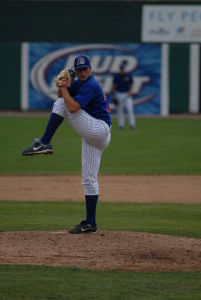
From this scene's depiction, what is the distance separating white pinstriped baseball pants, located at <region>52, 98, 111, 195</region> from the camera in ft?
27.1

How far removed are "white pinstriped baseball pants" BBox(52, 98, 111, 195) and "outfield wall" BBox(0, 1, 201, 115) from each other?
2073 centimetres

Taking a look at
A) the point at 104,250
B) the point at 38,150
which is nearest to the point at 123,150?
the point at 38,150

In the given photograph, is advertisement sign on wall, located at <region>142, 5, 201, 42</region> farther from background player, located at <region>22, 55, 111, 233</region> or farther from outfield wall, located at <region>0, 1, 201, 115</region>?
background player, located at <region>22, 55, 111, 233</region>

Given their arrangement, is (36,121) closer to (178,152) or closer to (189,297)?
(178,152)

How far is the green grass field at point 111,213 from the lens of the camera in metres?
6.41

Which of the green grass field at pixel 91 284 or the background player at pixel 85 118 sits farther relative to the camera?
the background player at pixel 85 118

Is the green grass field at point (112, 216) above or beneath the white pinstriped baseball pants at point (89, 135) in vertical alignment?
beneath

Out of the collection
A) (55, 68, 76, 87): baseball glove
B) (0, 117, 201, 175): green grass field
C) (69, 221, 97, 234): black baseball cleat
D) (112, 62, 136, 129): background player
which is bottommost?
(0, 117, 201, 175): green grass field

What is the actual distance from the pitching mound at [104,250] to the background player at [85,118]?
47 cm

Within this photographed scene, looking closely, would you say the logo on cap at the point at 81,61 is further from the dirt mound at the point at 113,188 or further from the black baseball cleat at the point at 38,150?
the dirt mound at the point at 113,188

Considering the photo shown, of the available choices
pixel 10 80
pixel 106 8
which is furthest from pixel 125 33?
pixel 10 80

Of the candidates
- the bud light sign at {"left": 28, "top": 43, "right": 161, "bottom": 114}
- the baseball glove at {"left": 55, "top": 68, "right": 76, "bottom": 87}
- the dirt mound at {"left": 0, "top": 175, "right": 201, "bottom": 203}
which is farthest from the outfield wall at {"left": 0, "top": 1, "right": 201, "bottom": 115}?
the baseball glove at {"left": 55, "top": 68, "right": 76, "bottom": 87}

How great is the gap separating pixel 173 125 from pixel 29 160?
8705mm

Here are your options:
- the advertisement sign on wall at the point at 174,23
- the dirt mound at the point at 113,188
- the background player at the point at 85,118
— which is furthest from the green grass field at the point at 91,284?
the advertisement sign on wall at the point at 174,23
